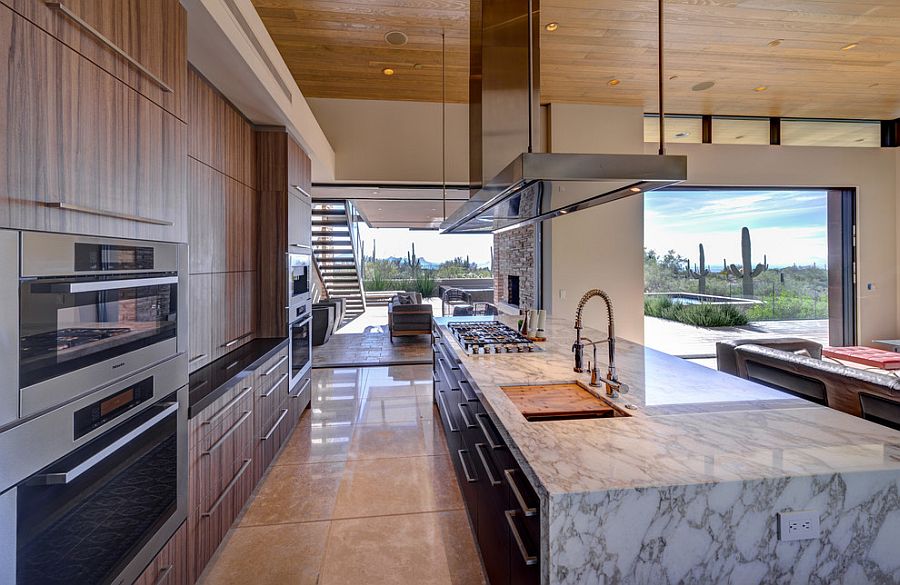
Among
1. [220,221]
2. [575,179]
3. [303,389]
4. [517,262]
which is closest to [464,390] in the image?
[575,179]

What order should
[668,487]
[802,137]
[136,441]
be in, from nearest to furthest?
1. [668,487]
2. [136,441]
3. [802,137]

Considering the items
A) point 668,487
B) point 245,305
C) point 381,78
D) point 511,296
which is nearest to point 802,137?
point 511,296

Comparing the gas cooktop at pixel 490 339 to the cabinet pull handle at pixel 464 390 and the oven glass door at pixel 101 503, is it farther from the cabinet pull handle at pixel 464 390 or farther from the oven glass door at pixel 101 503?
the oven glass door at pixel 101 503

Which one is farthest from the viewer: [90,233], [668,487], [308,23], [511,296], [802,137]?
[511,296]

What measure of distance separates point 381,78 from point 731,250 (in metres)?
5.33

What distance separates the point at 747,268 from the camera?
6027 millimetres

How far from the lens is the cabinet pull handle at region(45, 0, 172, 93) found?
3.42 feet

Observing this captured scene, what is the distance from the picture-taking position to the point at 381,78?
4320mm

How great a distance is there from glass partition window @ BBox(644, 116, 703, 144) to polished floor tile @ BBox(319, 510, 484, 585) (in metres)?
5.37

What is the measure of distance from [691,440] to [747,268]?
5.97 meters

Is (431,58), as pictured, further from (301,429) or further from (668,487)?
(668,487)

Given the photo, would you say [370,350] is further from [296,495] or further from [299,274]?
[296,495]

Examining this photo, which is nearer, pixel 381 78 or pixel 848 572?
pixel 848 572

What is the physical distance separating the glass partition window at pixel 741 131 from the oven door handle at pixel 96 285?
651 cm
